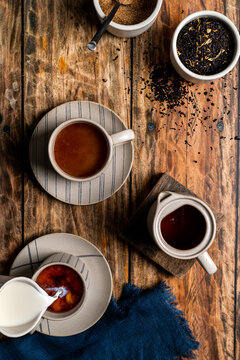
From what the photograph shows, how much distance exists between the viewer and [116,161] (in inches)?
43.5

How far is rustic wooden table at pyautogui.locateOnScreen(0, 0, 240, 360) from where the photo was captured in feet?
3.77

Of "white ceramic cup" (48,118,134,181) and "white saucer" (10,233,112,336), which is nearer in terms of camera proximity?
"white ceramic cup" (48,118,134,181)

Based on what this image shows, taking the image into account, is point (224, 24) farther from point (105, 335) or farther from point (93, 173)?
point (105, 335)

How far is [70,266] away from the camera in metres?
1.00

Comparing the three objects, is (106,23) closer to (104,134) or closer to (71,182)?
(104,134)

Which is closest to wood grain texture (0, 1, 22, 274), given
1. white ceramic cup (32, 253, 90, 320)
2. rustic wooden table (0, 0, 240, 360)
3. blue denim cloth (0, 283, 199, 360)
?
rustic wooden table (0, 0, 240, 360)

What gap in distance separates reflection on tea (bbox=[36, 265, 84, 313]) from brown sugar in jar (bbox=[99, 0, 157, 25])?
0.71 metres

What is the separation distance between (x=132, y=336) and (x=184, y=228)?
16.0 inches

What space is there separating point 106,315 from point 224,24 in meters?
0.93

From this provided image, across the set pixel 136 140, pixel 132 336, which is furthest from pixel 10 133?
pixel 132 336

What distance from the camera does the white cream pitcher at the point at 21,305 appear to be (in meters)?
0.97

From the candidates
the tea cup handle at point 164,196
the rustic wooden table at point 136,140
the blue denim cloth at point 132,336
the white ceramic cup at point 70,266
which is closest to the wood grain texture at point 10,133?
the rustic wooden table at point 136,140

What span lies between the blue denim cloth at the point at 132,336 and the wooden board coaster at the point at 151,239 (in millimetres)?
90

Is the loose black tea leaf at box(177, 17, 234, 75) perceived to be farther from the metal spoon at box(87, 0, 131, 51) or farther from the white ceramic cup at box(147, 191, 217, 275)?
the white ceramic cup at box(147, 191, 217, 275)
